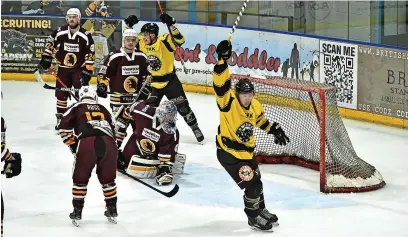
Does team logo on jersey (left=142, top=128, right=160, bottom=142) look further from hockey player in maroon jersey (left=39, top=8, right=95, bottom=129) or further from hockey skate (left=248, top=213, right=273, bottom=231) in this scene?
hockey player in maroon jersey (left=39, top=8, right=95, bottom=129)

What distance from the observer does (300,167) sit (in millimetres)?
9305

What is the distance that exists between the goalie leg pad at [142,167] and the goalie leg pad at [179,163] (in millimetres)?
316

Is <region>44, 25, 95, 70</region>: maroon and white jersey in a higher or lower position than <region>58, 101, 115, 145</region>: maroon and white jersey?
higher

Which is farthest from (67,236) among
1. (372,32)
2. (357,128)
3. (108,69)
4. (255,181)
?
(372,32)

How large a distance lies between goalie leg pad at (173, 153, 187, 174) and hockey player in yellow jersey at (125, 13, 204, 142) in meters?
0.75

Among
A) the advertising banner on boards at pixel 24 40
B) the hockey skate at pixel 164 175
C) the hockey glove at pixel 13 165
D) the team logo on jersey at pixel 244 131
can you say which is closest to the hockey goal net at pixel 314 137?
the hockey skate at pixel 164 175

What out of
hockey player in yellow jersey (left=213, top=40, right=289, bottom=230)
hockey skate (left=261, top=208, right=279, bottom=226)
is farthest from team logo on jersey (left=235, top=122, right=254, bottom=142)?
hockey skate (left=261, top=208, right=279, bottom=226)

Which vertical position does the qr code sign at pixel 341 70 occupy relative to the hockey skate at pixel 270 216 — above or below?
above

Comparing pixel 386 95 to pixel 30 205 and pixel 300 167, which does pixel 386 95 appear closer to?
pixel 300 167

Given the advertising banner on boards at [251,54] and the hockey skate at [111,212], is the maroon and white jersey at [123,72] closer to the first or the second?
the hockey skate at [111,212]

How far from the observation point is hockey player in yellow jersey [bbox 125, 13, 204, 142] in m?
9.50

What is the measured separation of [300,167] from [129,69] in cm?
178

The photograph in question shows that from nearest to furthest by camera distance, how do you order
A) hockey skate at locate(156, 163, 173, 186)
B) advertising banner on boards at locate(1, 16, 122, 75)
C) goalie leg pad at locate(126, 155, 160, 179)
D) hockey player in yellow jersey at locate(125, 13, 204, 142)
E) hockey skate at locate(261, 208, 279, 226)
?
hockey skate at locate(261, 208, 279, 226) → hockey skate at locate(156, 163, 173, 186) → goalie leg pad at locate(126, 155, 160, 179) → hockey player in yellow jersey at locate(125, 13, 204, 142) → advertising banner on boards at locate(1, 16, 122, 75)

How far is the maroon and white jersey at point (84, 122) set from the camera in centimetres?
723
